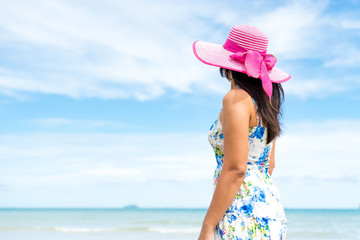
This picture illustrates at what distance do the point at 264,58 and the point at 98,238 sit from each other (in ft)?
34.8

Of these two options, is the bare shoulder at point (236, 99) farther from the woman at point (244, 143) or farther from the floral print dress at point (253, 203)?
the floral print dress at point (253, 203)

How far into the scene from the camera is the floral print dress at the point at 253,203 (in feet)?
5.75

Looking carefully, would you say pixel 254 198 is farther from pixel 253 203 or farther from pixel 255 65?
pixel 255 65

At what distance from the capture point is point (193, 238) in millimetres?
11617

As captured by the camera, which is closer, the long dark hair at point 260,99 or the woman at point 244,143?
the woman at point 244,143

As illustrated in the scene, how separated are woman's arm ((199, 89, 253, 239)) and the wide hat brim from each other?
0.52 ft

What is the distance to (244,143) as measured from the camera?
65.8 inches

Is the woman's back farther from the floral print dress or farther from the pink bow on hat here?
the pink bow on hat

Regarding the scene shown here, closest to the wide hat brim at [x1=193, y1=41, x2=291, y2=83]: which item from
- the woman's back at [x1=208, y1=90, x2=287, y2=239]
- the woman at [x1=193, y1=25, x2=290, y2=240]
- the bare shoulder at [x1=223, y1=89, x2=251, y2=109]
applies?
the woman at [x1=193, y1=25, x2=290, y2=240]

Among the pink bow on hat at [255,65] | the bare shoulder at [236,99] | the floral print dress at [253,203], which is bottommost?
the floral print dress at [253,203]

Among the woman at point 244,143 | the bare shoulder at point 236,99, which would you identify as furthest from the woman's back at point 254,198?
the bare shoulder at point 236,99

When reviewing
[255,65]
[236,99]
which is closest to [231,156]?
[236,99]

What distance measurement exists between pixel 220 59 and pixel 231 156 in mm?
456

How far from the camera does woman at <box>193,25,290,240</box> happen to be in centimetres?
168
